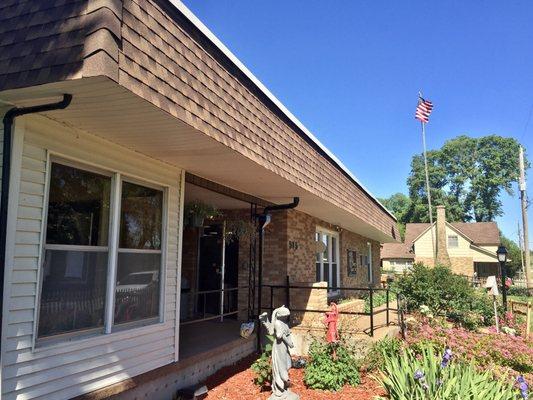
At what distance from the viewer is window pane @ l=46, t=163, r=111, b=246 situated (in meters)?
3.92

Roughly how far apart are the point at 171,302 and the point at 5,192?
8.74 feet

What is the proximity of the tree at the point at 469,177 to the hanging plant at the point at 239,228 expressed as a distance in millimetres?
57656

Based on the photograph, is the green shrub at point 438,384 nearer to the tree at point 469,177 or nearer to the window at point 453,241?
the window at point 453,241

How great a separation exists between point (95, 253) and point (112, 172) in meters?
0.89

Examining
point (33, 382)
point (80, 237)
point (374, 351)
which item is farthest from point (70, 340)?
point (374, 351)

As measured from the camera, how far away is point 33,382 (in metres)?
3.58

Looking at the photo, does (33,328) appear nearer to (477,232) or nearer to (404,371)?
(404,371)

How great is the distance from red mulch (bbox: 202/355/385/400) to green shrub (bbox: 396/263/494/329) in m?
6.84

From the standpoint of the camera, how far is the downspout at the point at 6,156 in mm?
3318

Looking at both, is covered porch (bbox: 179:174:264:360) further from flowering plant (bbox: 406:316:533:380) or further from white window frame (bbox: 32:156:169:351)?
flowering plant (bbox: 406:316:533:380)

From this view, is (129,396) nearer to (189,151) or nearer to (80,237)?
(80,237)

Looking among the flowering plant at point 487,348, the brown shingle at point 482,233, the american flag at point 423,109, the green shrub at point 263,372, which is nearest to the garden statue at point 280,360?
the green shrub at point 263,372

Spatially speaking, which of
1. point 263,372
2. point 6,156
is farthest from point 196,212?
point 6,156

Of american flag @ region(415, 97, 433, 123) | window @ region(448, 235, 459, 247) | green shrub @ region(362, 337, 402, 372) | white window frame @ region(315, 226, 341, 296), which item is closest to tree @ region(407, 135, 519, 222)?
window @ region(448, 235, 459, 247)
